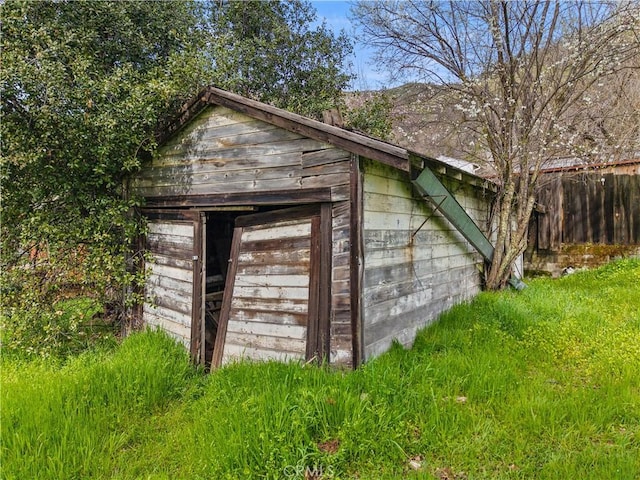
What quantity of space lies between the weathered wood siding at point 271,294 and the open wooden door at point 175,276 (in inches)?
26.1

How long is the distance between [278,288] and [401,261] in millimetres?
1398

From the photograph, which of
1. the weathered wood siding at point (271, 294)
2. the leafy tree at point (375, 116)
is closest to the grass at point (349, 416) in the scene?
the weathered wood siding at point (271, 294)

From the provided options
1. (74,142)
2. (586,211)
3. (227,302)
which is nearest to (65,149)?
(74,142)

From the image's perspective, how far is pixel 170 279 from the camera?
5.41 meters

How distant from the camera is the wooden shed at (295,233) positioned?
12.5 feet

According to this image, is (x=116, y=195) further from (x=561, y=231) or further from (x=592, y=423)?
(x=561, y=231)

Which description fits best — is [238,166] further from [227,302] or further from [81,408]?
[81,408]

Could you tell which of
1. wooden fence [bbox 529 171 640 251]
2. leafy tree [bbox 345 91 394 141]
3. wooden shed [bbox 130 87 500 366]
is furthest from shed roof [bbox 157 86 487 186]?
wooden fence [bbox 529 171 640 251]

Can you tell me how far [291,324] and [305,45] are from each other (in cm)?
823

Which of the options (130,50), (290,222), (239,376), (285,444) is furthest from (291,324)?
(130,50)

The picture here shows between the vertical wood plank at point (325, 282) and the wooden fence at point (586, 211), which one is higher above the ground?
the wooden fence at point (586, 211)

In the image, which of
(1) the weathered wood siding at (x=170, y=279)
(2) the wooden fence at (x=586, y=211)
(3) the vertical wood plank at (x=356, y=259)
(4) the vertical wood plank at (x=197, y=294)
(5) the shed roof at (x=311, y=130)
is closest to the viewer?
(5) the shed roof at (x=311, y=130)

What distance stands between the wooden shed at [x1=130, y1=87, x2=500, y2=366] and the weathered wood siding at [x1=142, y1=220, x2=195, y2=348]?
0.02 meters

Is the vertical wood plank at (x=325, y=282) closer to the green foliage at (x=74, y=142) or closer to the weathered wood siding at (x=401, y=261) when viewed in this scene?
the weathered wood siding at (x=401, y=261)
